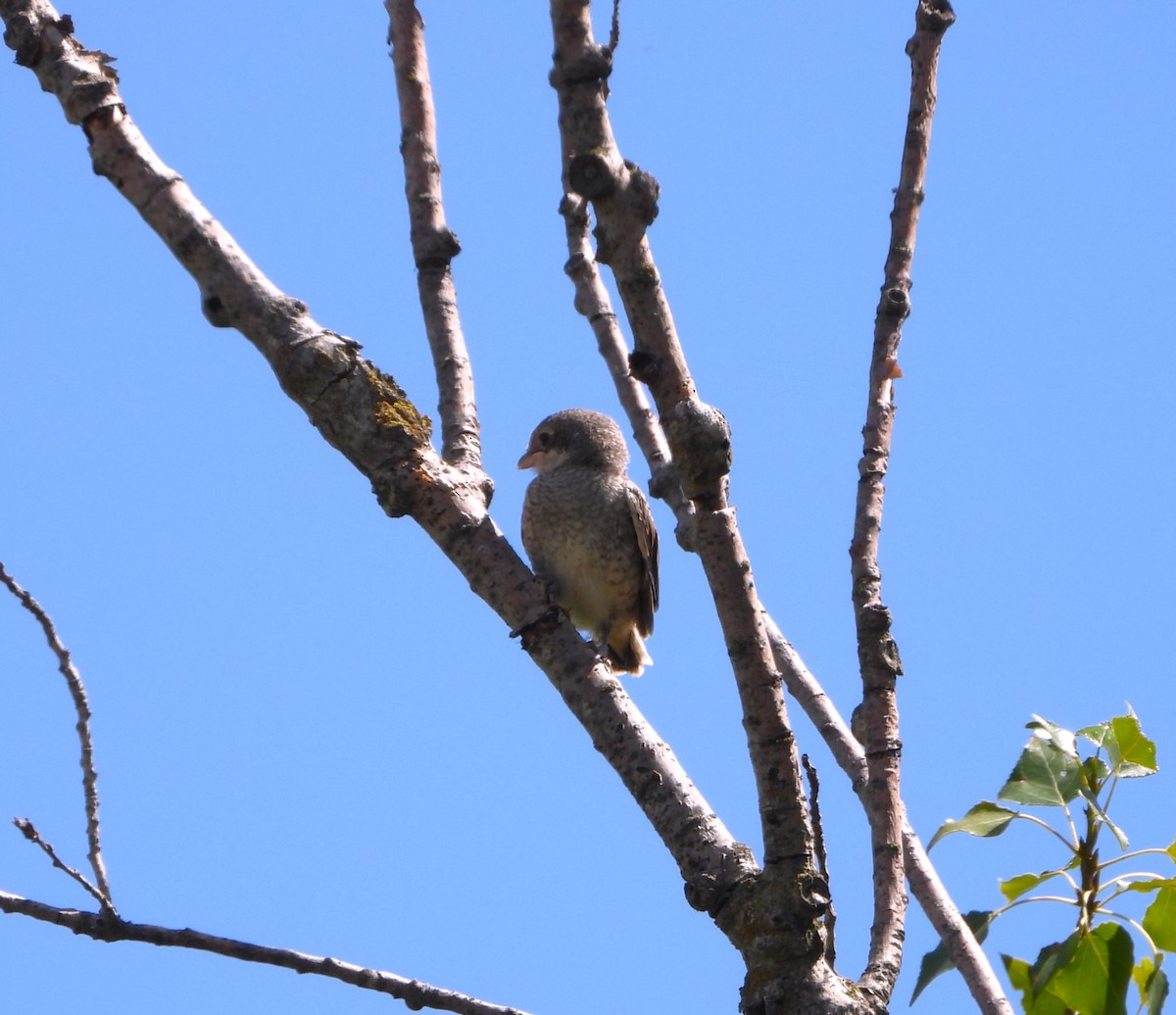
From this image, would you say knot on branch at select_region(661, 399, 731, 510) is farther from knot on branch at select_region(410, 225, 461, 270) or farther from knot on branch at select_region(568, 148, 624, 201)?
knot on branch at select_region(410, 225, 461, 270)

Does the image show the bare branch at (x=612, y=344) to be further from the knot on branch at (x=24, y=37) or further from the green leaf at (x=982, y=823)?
the knot on branch at (x=24, y=37)

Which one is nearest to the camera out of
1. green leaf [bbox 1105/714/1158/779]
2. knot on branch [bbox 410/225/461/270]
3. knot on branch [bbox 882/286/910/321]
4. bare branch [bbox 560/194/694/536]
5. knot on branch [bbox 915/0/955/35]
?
green leaf [bbox 1105/714/1158/779]

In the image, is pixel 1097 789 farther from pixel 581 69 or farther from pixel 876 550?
pixel 581 69

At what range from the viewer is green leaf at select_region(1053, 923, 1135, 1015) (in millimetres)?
2797

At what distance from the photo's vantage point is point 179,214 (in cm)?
327

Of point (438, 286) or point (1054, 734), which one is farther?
point (438, 286)

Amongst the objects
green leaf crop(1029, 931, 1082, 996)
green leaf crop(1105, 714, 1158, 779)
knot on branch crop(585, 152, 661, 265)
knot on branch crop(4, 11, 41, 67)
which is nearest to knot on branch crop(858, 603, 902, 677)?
green leaf crop(1105, 714, 1158, 779)

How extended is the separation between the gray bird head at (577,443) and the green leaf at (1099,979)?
16.1ft

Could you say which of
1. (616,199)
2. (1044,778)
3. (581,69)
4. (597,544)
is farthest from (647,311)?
(597,544)

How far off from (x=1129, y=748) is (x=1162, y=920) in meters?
0.36

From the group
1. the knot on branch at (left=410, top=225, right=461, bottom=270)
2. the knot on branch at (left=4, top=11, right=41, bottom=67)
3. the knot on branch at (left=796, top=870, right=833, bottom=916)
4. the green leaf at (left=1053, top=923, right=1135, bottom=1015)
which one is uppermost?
the knot on branch at (left=410, top=225, right=461, bottom=270)

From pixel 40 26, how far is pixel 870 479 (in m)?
2.28

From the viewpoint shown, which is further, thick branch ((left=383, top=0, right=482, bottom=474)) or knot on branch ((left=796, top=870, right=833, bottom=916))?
thick branch ((left=383, top=0, right=482, bottom=474))

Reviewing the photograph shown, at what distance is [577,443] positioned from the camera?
25.0 feet
